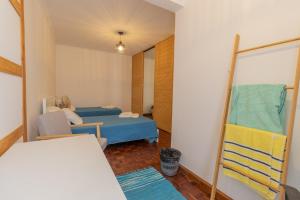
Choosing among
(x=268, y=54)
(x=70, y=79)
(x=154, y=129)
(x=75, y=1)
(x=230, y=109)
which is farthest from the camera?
(x=70, y=79)

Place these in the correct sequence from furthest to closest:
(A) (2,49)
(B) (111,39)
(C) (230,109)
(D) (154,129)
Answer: (B) (111,39) → (D) (154,129) → (C) (230,109) → (A) (2,49)

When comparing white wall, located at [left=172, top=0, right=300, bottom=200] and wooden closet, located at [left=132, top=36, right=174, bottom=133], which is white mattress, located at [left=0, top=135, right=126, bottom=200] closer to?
A: white wall, located at [left=172, top=0, right=300, bottom=200]

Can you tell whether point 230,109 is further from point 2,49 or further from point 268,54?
point 2,49

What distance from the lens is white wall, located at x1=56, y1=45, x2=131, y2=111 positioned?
5.01 metres

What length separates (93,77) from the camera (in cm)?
545

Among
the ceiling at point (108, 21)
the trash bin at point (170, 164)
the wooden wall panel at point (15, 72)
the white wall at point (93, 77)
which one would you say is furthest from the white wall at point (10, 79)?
the white wall at point (93, 77)

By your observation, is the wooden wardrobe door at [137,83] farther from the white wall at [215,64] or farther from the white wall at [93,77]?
the white wall at [215,64]

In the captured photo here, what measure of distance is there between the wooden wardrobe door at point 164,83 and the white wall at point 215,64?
5.80ft

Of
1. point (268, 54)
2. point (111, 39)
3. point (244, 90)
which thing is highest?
point (111, 39)

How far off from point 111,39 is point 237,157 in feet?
13.3

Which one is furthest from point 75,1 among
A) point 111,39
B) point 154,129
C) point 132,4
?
point 154,129

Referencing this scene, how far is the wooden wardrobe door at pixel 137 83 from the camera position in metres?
5.51

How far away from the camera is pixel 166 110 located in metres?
4.19

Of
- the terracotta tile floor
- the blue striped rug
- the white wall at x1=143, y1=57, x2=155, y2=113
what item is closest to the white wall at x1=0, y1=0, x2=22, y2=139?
the blue striped rug
